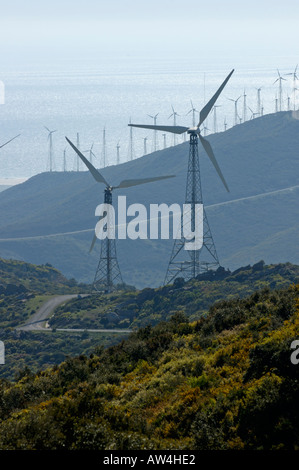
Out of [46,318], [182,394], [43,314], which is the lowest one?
[182,394]

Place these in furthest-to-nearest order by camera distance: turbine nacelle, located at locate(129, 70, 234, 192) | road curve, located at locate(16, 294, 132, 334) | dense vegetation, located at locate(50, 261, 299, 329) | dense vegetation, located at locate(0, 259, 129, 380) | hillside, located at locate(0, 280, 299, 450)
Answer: road curve, located at locate(16, 294, 132, 334) < dense vegetation, located at locate(50, 261, 299, 329) < turbine nacelle, located at locate(129, 70, 234, 192) < dense vegetation, located at locate(0, 259, 129, 380) < hillside, located at locate(0, 280, 299, 450)

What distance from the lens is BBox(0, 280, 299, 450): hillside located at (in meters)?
34.9

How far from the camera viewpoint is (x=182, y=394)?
41312mm

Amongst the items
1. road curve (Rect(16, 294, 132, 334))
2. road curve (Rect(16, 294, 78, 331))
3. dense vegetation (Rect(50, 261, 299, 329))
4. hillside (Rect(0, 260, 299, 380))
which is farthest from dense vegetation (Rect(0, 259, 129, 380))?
dense vegetation (Rect(50, 261, 299, 329))

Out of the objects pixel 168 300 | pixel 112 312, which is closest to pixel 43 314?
pixel 112 312

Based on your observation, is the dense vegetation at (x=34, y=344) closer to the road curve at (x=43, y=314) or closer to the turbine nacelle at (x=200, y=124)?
the road curve at (x=43, y=314)

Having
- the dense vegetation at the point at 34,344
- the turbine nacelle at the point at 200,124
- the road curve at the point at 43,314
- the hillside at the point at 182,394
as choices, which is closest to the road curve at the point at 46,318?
the road curve at the point at 43,314

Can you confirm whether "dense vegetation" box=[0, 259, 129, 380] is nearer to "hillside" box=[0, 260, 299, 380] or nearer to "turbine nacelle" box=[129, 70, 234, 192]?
"hillside" box=[0, 260, 299, 380]

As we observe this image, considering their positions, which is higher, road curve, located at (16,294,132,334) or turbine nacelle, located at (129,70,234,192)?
turbine nacelle, located at (129,70,234,192)

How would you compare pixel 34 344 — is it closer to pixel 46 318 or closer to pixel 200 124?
pixel 46 318

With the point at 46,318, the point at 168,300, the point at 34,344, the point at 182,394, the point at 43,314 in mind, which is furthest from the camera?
the point at 43,314

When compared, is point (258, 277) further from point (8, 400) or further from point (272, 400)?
point (272, 400)

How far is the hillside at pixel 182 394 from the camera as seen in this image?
34938mm
